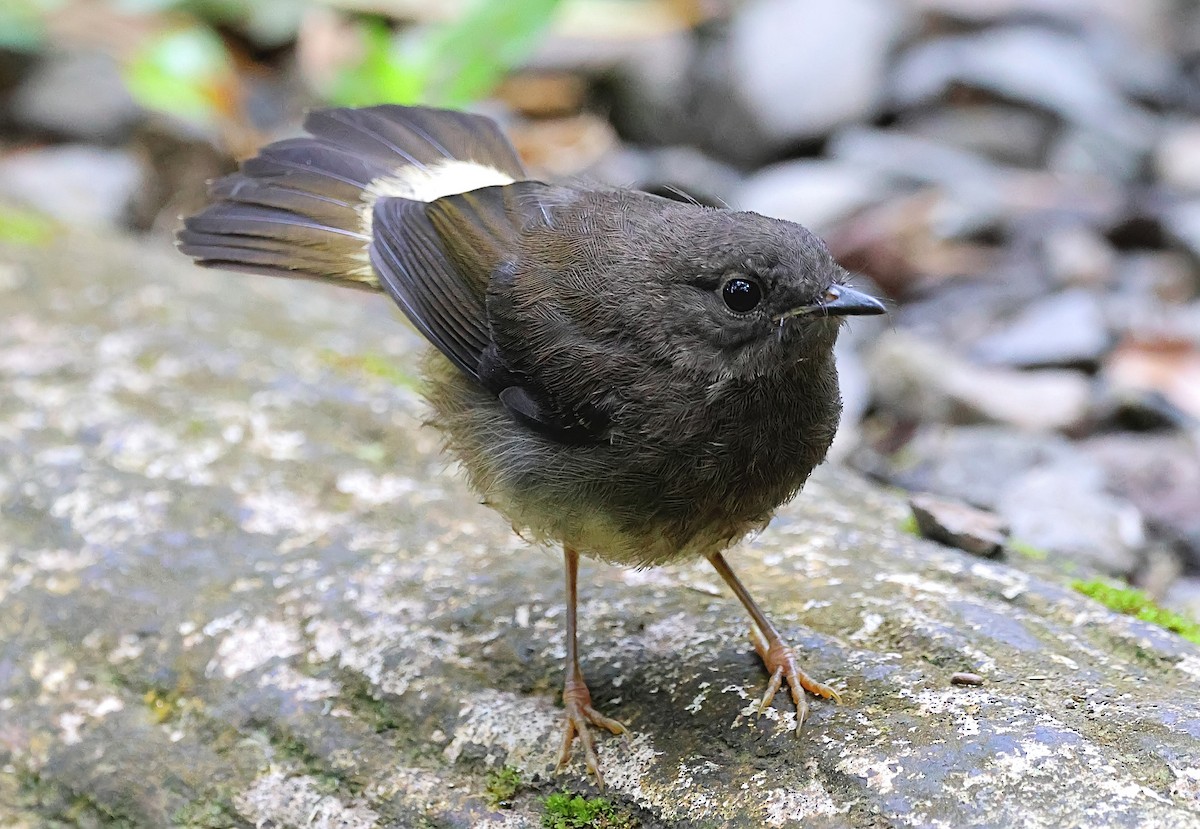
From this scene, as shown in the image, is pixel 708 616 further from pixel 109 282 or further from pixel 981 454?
pixel 109 282

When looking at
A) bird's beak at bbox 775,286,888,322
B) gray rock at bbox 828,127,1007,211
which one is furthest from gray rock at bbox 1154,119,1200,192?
bird's beak at bbox 775,286,888,322

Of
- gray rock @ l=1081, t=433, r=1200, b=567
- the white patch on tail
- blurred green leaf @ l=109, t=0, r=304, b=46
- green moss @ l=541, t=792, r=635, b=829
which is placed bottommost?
green moss @ l=541, t=792, r=635, b=829

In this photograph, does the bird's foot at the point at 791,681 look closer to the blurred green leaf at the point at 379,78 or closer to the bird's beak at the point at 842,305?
the bird's beak at the point at 842,305

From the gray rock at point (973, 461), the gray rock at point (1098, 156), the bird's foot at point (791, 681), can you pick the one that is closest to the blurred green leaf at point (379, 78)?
the gray rock at point (973, 461)

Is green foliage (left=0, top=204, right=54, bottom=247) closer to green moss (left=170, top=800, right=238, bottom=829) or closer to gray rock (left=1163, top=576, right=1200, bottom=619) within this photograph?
green moss (left=170, top=800, right=238, bottom=829)

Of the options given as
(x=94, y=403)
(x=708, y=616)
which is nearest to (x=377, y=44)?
(x=94, y=403)
